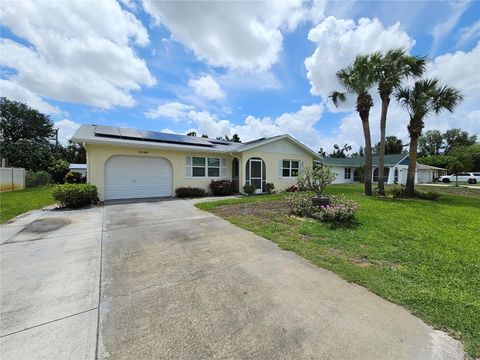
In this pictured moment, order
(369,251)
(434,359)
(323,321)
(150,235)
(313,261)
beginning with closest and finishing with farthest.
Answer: (434,359)
(323,321)
(313,261)
(369,251)
(150,235)

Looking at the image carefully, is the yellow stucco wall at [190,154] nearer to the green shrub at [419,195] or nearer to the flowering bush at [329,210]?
the green shrub at [419,195]

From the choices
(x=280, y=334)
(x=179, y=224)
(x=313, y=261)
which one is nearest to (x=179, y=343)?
(x=280, y=334)

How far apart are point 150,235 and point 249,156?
10034 mm

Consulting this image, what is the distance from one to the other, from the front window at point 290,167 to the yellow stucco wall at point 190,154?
1.13 feet

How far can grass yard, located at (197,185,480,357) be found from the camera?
8.84ft

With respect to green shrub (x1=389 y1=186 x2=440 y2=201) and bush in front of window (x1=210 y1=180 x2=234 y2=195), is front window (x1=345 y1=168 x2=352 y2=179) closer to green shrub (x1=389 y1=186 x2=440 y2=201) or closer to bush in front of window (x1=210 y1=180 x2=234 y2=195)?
green shrub (x1=389 y1=186 x2=440 y2=201)

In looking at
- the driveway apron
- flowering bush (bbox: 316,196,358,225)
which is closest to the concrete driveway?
the driveway apron

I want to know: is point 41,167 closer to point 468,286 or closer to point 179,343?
point 179,343

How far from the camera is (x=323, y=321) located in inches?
97.0

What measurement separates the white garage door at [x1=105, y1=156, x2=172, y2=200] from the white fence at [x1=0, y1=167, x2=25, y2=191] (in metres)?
10.7

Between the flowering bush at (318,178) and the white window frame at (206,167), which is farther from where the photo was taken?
the white window frame at (206,167)

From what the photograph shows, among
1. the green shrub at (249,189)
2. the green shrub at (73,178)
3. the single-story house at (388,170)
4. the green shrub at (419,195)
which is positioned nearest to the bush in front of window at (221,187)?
the green shrub at (249,189)

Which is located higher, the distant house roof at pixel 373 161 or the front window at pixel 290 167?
the distant house roof at pixel 373 161

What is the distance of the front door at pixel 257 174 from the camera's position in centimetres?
1518
